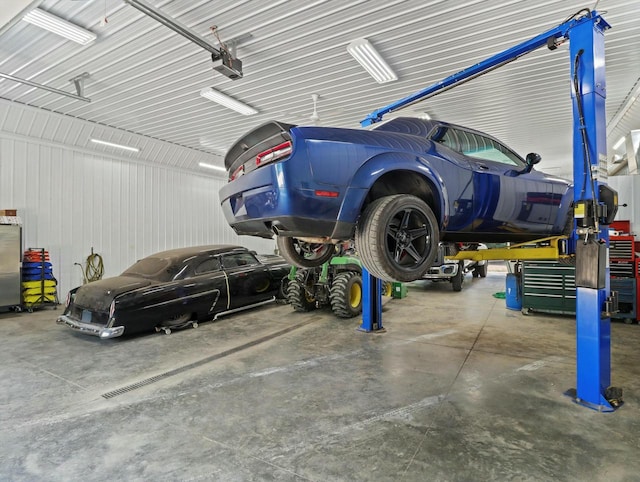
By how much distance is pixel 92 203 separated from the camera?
8.40 m

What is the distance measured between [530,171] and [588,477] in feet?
8.45

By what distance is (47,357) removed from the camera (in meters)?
4.35

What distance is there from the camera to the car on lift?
7.43 ft

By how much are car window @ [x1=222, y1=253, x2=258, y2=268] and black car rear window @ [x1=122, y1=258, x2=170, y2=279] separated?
98 centimetres

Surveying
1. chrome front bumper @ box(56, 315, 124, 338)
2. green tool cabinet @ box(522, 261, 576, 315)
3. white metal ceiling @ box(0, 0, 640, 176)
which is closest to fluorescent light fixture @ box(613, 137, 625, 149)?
white metal ceiling @ box(0, 0, 640, 176)

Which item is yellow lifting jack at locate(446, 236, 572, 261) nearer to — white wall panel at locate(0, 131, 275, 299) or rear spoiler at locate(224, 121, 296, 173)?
rear spoiler at locate(224, 121, 296, 173)

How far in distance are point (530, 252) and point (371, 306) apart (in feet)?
7.76

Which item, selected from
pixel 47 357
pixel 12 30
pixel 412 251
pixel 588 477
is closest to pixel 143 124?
pixel 12 30

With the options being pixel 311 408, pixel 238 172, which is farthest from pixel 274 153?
pixel 311 408

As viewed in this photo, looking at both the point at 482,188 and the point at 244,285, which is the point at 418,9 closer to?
the point at 482,188

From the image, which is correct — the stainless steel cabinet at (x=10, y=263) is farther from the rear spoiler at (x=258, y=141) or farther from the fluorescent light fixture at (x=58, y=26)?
the rear spoiler at (x=258, y=141)

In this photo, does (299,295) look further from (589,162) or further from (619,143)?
(619,143)

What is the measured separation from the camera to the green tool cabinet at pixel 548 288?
614 centimetres

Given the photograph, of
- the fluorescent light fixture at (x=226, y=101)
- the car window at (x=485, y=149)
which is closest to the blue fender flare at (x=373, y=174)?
the car window at (x=485, y=149)
